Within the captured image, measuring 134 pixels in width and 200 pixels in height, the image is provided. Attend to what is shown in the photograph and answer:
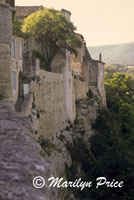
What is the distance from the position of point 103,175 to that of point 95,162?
187 cm

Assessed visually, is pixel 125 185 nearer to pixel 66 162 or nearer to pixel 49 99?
pixel 66 162

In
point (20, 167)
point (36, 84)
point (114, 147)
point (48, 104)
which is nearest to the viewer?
point (20, 167)

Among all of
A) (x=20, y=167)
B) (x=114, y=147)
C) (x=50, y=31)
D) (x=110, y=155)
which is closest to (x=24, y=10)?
(x=50, y=31)

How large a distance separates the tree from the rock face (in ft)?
73.4

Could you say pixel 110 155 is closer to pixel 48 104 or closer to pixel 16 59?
pixel 48 104

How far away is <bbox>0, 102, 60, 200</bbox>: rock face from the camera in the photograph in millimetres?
4055

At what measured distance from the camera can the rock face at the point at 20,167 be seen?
405 centimetres

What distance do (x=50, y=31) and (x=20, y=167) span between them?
995 inches

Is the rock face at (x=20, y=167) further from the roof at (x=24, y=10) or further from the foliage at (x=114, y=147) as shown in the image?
the roof at (x=24, y=10)

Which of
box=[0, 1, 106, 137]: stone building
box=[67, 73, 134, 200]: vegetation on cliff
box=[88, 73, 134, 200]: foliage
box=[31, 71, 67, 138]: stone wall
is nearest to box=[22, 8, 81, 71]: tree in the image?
box=[0, 1, 106, 137]: stone building

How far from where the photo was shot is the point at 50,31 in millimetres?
28734

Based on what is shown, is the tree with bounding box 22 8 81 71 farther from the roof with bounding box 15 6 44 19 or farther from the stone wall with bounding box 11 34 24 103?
the roof with bounding box 15 6 44 19

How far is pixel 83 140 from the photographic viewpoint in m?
31.2

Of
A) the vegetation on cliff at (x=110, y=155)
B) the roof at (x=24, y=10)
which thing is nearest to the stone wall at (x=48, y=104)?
the vegetation on cliff at (x=110, y=155)
